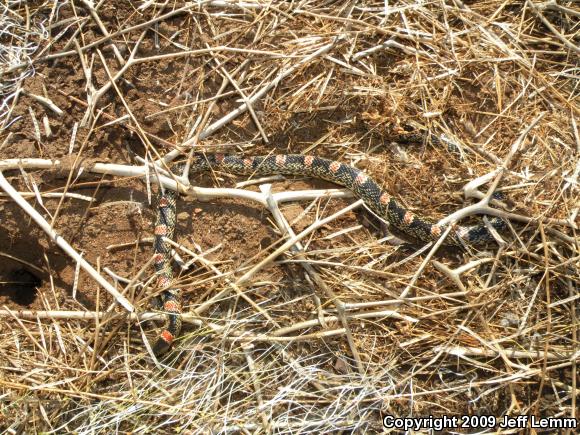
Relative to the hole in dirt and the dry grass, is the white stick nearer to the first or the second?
the dry grass

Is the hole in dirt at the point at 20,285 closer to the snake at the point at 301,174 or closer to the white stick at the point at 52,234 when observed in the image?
the white stick at the point at 52,234

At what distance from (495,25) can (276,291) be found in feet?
11.4

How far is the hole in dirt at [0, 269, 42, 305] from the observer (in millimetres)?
4945

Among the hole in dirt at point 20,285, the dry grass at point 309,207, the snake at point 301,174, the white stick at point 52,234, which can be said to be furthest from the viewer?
the hole in dirt at point 20,285

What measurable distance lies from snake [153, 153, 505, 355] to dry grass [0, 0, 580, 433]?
0.14 metres

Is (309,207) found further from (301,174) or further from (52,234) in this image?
(52,234)

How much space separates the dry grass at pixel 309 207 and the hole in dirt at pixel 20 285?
18 centimetres

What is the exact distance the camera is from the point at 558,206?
451 cm

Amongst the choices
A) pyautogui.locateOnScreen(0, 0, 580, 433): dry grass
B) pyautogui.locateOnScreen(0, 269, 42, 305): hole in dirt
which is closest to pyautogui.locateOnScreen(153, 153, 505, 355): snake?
pyautogui.locateOnScreen(0, 0, 580, 433): dry grass

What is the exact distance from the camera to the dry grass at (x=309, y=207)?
4.07 m

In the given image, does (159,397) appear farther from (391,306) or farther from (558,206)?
(558,206)

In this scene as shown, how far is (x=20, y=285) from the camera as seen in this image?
502cm

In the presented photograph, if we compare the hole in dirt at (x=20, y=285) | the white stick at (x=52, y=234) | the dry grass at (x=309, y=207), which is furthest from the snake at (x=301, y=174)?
the hole in dirt at (x=20, y=285)

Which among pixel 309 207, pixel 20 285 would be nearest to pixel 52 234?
pixel 20 285
